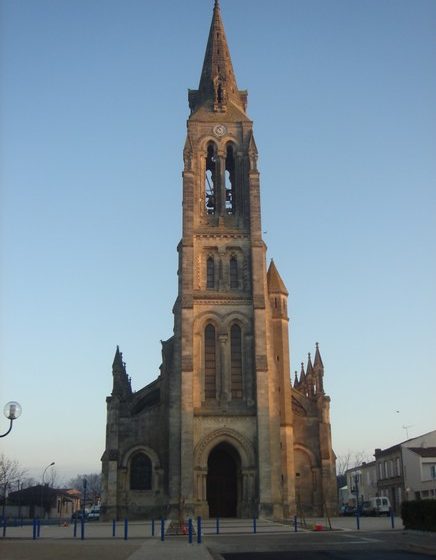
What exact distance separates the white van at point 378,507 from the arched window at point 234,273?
22792mm

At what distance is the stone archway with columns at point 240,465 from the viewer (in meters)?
45.1

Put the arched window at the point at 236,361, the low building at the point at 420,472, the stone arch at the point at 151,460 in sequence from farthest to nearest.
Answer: the low building at the point at 420,472 → the arched window at the point at 236,361 → the stone arch at the point at 151,460

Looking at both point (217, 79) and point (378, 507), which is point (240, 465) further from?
point (217, 79)

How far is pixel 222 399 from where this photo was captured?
47438mm

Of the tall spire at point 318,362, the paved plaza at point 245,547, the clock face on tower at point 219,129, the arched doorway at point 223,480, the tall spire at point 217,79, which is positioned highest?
the tall spire at point 217,79

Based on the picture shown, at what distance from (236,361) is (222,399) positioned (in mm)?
2913

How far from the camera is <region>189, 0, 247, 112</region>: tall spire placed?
2263 inches

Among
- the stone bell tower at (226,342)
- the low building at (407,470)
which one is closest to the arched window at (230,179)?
the stone bell tower at (226,342)

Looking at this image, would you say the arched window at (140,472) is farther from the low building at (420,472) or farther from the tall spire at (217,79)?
the tall spire at (217,79)

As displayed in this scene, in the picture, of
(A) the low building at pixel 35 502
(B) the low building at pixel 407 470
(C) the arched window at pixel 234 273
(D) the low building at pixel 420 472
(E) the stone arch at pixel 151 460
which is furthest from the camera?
(A) the low building at pixel 35 502

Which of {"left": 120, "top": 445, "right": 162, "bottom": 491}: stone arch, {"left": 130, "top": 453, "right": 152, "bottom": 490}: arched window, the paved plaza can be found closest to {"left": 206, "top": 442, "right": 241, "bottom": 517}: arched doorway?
Answer: {"left": 120, "top": 445, "right": 162, "bottom": 491}: stone arch

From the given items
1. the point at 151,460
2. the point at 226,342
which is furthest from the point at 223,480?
the point at 226,342

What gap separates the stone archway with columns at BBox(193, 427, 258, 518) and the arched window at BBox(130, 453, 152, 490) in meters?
4.13

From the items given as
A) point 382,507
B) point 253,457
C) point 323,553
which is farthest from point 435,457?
point 323,553
